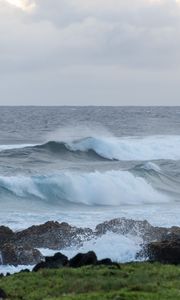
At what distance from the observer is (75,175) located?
42812mm

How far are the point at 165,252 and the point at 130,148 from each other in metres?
45.3

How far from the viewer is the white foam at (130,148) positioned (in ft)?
201

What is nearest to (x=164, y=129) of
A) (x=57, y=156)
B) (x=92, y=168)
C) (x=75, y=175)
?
(x=57, y=156)

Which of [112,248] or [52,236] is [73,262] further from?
[52,236]

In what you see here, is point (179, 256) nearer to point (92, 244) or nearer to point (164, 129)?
point (92, 244)

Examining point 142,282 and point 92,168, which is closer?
point 142,282

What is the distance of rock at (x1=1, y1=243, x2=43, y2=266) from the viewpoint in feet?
66.6

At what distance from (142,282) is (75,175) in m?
28.3

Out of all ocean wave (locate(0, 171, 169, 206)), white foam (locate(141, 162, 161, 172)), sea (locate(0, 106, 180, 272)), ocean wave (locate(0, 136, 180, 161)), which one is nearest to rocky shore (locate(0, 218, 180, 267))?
sea (locate(0, 106, 180, 272))

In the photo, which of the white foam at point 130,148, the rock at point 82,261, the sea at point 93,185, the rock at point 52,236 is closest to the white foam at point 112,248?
the sea at point 93,185

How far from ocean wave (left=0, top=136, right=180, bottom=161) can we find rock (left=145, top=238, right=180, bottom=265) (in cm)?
3850

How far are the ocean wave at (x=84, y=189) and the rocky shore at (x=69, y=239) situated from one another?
11.5 meters

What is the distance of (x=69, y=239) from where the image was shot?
23453 millimetres

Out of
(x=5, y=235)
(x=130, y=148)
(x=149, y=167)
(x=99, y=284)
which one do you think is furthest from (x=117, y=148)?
(x=99, y=284)
